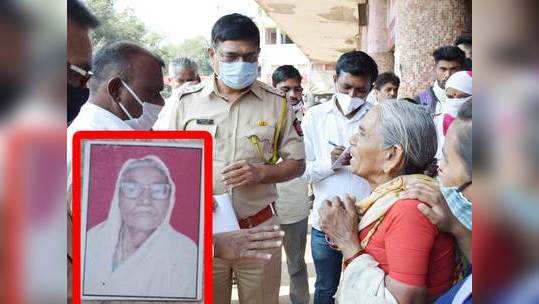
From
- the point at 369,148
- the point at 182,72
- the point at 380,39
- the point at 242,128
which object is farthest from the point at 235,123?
the point at 380,39

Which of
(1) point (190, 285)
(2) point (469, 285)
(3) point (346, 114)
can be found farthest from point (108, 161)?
(3) point (346, 114)

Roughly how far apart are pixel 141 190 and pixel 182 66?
3.58m

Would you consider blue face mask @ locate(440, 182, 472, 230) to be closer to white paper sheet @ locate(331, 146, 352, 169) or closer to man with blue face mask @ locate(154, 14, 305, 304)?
man with blue face mask @ locate(154, 14, 305, 304)

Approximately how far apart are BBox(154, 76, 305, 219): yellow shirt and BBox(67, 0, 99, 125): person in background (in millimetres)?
715

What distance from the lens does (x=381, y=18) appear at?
10.9 meters

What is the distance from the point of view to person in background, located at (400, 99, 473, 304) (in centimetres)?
151

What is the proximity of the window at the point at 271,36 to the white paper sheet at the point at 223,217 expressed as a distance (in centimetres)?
3364

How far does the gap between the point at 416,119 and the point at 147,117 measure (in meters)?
0.90

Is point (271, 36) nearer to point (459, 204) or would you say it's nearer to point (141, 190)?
point (459, 204)

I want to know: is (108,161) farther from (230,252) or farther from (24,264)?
(230,252)

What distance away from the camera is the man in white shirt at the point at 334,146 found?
10.7 feet

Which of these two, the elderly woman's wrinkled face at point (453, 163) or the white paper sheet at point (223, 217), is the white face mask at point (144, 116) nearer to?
the white paper sheet at point (223, 217)

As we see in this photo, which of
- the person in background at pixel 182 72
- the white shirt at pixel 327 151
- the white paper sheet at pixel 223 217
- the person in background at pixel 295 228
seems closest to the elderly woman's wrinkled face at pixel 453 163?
the white paper sheet at pixel 223 217

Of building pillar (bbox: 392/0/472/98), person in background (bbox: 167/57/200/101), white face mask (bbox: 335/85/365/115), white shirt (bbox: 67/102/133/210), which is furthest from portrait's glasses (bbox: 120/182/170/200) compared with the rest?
building pillar (bbox: 392/0/472/98)
